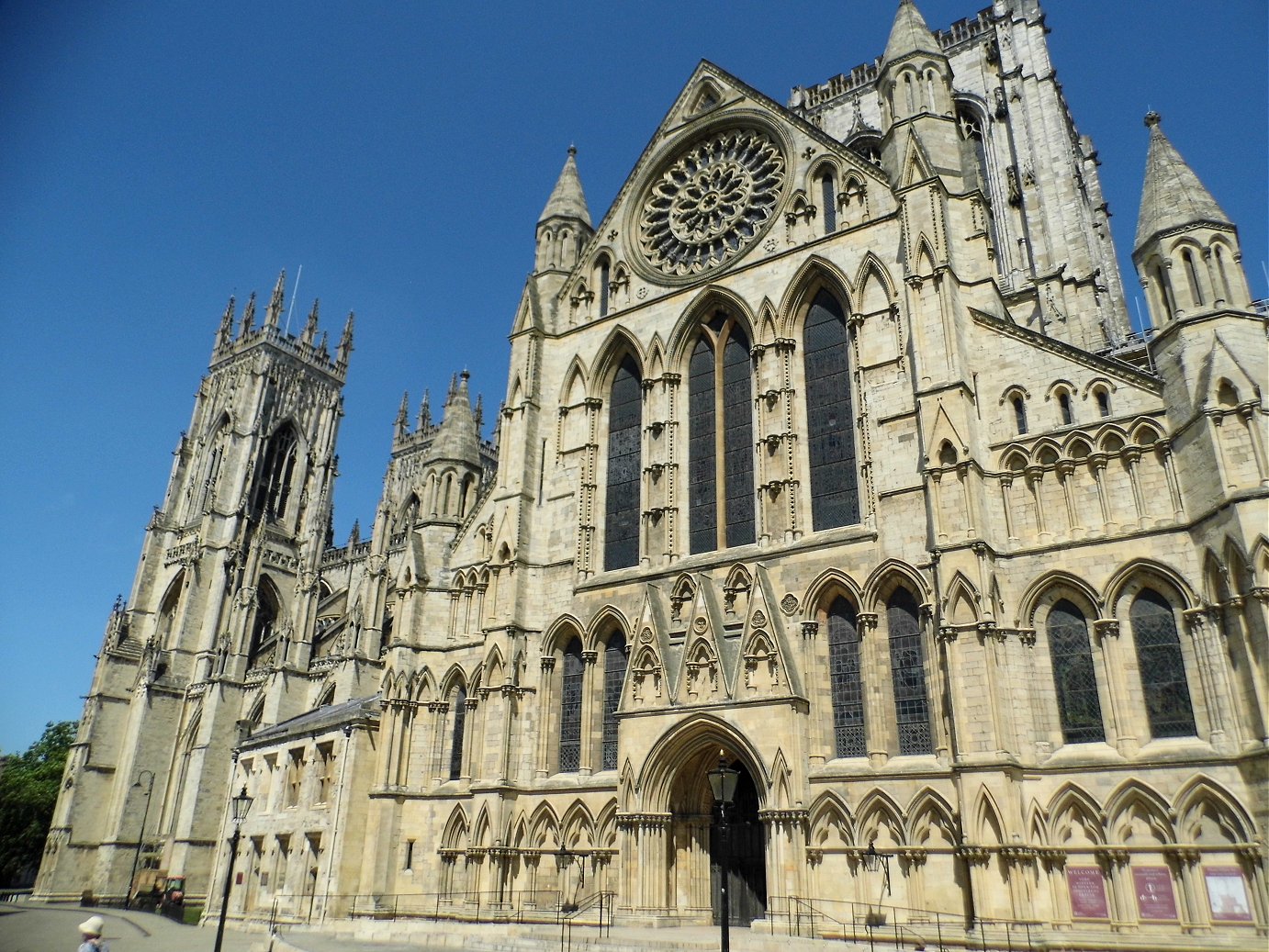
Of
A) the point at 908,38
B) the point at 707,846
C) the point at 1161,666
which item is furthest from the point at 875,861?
the point at 908,38

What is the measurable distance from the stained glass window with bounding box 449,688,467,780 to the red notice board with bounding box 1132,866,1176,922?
52.3ft

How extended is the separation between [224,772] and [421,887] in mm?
33046

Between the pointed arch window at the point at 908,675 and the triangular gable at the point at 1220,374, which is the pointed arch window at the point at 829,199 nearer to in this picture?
the triangular gable at the point at 1220,374

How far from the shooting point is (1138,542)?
16.8 meters

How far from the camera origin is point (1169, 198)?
61.6ft

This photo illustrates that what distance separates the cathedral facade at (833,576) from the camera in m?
15.9

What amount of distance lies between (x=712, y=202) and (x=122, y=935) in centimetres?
2653

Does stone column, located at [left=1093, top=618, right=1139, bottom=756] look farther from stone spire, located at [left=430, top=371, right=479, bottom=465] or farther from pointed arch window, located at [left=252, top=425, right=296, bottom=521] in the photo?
pointed arch window, located at [left=252, top=425, right=296, bottom=521]

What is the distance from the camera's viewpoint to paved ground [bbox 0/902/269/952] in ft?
67.3

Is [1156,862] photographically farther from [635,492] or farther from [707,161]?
[707,161]

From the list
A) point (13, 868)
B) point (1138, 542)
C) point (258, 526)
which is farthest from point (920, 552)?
point (13, 868)

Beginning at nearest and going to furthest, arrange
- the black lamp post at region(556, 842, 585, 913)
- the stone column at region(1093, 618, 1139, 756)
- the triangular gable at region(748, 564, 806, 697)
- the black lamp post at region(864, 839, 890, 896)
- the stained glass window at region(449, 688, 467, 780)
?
1. the stone column at region(1093, 618, 1139, 756)
2. the black lamp post at region(864, 839, 890, 896)
3. the triangular gable at region(748, 564, 806, 697)
4. the black lamp post at region(556, 842, 585, 913)
5. the stained glass window at region(449, 688, 467, 780)

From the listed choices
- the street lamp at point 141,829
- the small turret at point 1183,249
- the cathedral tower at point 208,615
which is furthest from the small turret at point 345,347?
the small turret at point 1183,249

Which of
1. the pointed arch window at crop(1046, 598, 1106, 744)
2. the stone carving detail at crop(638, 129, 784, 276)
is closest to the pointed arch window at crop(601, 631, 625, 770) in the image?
the pointed arch window at crop(1046, 598, 1106, 744)
